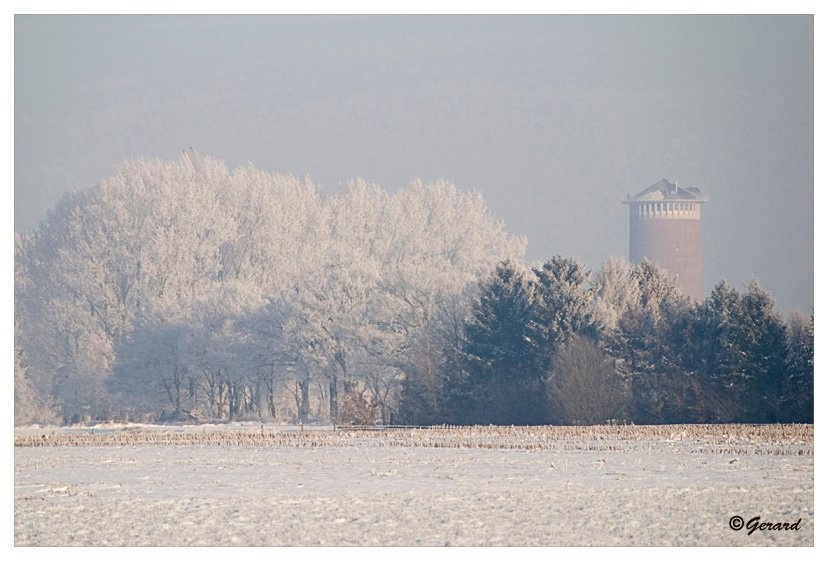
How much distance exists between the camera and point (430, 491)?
2398 cm

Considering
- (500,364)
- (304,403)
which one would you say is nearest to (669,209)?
(304,403)

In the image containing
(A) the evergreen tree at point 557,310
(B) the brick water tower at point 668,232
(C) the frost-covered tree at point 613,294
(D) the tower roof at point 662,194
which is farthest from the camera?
(B) the brick water tower at point 668,232

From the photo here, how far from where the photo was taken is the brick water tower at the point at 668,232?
99250 millimetres

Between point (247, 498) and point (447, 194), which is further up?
point (447, 194)

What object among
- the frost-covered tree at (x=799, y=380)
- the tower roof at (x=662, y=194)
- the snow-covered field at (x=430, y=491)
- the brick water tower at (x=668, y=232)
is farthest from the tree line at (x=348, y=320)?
the brick water tower at (x=668, y=232)

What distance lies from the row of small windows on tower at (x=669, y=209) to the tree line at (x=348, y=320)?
84.0 ft

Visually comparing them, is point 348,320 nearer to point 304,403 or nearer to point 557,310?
point 304,403

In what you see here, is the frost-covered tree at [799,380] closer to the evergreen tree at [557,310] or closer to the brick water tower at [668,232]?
the evergreen tree at [557,310]

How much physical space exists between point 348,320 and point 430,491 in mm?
33314

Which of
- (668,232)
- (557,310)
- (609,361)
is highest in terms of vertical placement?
(668,232)

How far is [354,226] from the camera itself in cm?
7594
